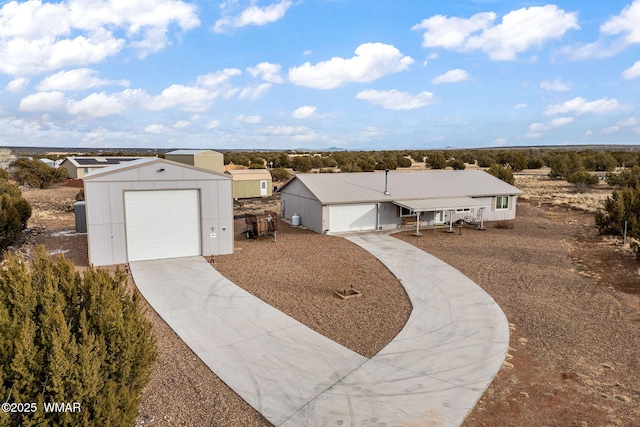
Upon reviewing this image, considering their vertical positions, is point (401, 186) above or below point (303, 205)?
above

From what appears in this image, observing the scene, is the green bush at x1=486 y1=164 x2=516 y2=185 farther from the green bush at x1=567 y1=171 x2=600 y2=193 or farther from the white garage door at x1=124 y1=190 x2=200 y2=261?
the white garage door at x1=124 y1=190 x2=200 y2=261

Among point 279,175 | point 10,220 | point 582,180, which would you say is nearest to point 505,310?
point 10,220

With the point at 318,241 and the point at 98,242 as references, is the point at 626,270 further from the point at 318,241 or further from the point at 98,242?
the point at 98,242

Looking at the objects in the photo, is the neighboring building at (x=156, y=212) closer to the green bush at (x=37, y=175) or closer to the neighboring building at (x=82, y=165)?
the green bush at (x=37, y=175)

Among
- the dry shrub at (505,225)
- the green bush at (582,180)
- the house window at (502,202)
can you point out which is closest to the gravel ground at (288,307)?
the dry shrub at (505,225)

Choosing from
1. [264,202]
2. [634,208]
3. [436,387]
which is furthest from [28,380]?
[264,202]

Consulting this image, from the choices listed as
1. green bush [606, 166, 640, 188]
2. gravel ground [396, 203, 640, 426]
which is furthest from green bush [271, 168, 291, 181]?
green bush [606, 166, 640, 188]

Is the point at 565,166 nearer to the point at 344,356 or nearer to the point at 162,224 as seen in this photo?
the point at 162,224

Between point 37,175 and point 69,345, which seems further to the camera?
point 37,175
